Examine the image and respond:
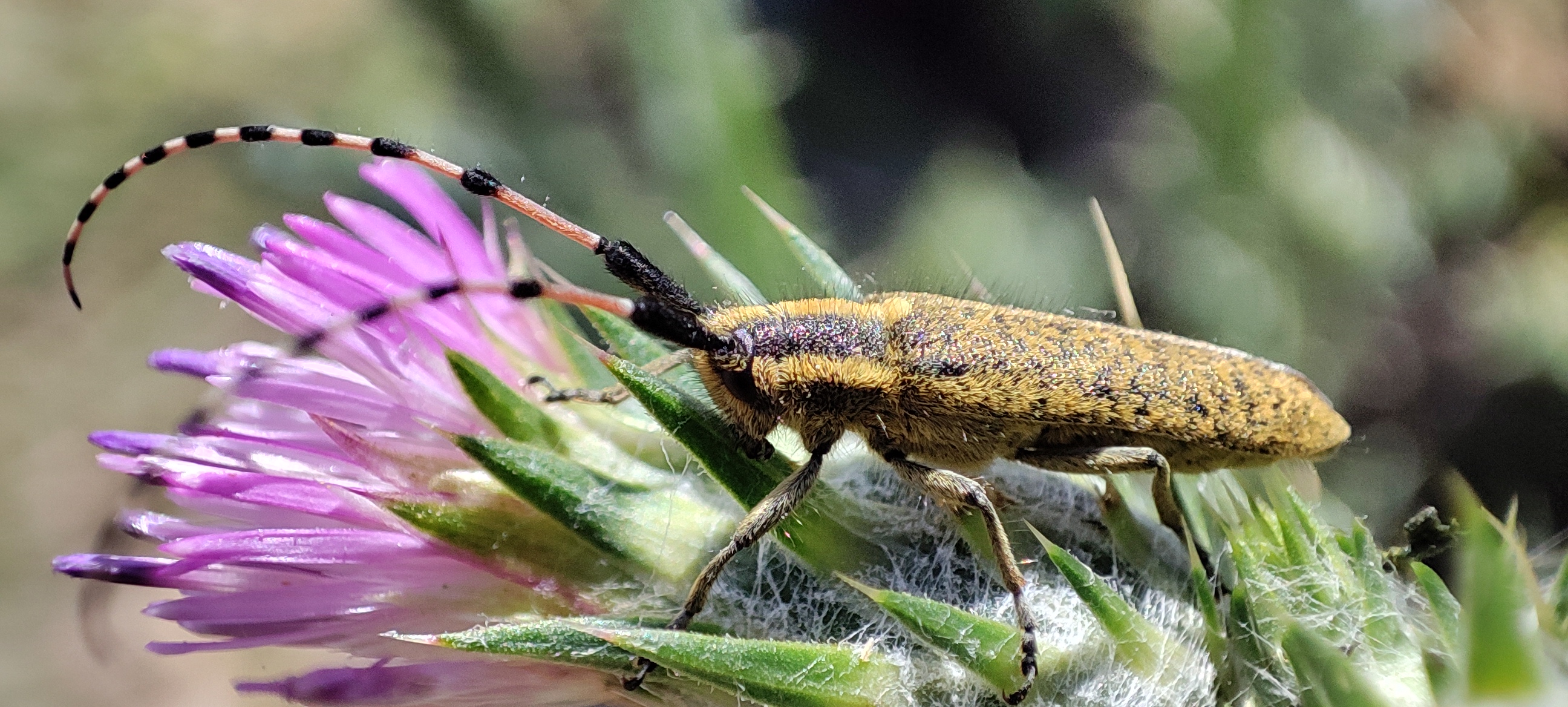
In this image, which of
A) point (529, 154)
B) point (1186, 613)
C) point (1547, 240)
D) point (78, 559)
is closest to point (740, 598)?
point (1186, 613)

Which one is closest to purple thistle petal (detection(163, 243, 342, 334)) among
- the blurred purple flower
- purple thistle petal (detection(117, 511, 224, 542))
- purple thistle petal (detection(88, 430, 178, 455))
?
the blurred purple flower

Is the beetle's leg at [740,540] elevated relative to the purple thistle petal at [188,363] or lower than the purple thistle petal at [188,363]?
lower

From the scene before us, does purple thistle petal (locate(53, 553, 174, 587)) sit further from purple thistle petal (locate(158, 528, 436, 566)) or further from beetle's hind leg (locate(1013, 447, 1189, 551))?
beetle's hind leg (locate(1013, 447, 1189, 551))

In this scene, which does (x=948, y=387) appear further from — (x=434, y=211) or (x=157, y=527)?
(x=157, y=527)

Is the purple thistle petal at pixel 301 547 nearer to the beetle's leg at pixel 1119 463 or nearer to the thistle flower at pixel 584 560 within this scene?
the thistle flower at pixel 584 560

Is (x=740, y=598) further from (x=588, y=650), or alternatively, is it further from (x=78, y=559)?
(x=78, y=559)

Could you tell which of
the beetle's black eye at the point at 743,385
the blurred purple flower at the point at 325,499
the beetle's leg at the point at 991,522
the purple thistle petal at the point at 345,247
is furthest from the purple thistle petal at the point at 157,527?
the beetle's leg at the point at 991,522

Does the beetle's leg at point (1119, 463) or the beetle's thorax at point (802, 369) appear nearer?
the beetle's thorax at point (802, 369)
